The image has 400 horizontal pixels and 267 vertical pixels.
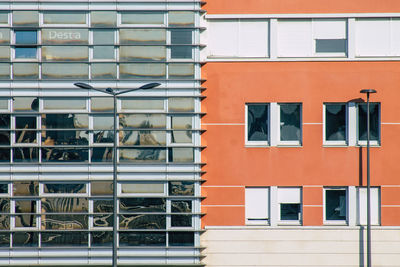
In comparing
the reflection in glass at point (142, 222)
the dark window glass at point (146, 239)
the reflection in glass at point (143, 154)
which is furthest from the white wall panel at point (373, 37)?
the dark window glass at point (146, 239)

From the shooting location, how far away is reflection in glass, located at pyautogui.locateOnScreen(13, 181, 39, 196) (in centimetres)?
1939

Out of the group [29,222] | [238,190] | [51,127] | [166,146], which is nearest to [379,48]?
[238,190]

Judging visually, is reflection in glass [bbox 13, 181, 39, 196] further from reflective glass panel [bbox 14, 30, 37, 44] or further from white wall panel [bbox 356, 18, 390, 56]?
white wall panel [bbox 356, 18, 390, 56]

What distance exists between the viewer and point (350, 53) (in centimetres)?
1972

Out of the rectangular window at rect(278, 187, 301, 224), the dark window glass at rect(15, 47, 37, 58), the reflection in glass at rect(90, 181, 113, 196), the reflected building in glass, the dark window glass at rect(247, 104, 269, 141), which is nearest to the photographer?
the reflected building in glass

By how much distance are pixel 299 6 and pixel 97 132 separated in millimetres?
9531

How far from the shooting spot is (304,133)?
1969 centimetres

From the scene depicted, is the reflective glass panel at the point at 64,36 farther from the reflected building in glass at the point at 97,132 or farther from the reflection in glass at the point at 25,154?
the reflection in glass at the point at 25,154

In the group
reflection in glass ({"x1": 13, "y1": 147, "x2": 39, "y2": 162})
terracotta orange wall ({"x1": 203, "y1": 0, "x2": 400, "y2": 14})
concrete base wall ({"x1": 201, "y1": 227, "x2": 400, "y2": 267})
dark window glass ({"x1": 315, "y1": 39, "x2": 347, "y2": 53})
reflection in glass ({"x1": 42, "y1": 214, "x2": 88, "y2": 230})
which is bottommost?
concrete base wall ({"x1": 201, "y1": 227, "x2": 400, "y2": 267})

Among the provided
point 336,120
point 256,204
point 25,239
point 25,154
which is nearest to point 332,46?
point 336,120

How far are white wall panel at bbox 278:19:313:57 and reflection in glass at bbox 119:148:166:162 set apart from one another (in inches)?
251

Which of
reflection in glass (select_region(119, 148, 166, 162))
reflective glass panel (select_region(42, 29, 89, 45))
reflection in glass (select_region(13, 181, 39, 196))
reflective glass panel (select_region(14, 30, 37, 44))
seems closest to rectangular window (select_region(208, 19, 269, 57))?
reflection in glass (select_region(119, 148, 166, 162))

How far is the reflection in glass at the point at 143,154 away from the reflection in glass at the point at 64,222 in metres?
2.83

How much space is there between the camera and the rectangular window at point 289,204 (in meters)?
19.7
